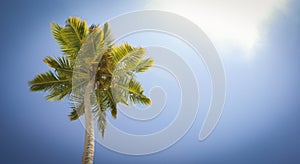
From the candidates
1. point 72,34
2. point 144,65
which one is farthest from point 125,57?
point 72,34

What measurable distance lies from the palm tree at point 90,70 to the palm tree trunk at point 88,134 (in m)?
0.03

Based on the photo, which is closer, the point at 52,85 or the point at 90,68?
the point at 90,68

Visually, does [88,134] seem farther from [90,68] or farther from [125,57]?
[125,57]

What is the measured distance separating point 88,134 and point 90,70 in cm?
305

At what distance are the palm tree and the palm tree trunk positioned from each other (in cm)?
3

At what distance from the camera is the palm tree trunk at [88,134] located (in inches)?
420

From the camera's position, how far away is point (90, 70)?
1216cm

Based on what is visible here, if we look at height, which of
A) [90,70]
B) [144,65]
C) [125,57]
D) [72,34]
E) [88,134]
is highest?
[72,34]

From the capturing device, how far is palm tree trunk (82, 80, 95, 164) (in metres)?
10.7

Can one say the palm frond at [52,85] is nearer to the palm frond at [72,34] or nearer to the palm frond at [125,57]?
the palm frond at [72,34]

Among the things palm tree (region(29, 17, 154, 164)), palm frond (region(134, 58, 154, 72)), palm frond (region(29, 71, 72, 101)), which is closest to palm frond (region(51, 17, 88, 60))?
palm tree (region(29, 17, 154, 164))

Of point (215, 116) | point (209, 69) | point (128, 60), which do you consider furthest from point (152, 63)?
point (215, 116)

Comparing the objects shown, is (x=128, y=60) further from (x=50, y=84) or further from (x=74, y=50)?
(x=50, y=84)

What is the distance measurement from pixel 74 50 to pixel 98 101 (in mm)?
2829
